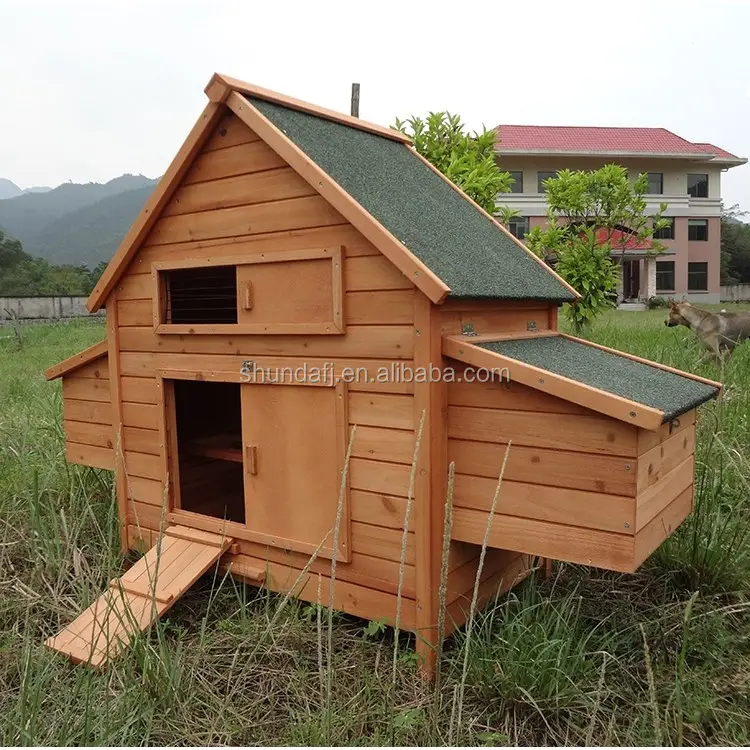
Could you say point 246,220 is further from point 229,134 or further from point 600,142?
point 600,142

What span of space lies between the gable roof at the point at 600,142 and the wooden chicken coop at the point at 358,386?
85.5ft

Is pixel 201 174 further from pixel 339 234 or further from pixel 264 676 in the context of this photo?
pixel 264 676

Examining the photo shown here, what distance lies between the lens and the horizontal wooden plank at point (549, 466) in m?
2.51

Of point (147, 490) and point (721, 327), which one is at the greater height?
point (721, 327)

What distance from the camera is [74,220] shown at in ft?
345

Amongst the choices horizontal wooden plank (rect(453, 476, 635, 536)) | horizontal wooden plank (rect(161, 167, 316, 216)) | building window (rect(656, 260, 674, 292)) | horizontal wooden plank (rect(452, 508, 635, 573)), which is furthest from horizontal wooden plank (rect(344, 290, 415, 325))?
building window (rect(656, 260, 674, 292))

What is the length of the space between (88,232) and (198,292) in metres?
101

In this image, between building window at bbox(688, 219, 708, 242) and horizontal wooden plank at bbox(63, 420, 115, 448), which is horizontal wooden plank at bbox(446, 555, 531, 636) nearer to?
horizontal wooden plank at bbox(63, 420, 115, 448)

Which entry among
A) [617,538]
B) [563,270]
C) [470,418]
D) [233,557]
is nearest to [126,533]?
[233,557]

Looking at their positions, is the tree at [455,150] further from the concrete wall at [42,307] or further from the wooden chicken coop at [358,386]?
the concrete wall at [42,307]

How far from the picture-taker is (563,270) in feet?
32.8

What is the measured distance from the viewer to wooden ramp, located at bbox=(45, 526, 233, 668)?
314 centimetres

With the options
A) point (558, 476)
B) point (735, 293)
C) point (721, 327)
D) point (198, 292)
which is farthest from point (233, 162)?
point (735, 293)

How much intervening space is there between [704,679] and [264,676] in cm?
192
